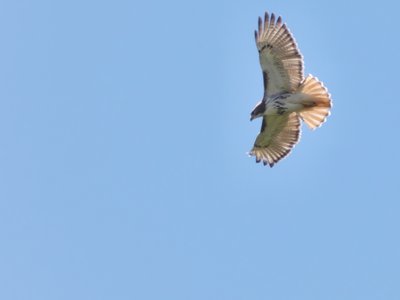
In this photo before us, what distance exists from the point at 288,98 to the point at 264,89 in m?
0.56

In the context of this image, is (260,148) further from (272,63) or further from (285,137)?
(272,63)

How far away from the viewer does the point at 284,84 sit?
25.4 meters

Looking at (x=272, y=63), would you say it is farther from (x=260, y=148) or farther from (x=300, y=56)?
(x=260, y=148)

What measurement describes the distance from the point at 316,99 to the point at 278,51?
4.37 ft

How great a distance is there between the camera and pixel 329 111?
25.8 metres

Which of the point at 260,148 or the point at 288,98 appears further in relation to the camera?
the point at 260,148

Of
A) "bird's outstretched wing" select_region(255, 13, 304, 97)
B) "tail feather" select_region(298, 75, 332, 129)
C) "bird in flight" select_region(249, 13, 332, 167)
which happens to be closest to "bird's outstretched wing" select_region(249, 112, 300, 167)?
"bird in flight" select_region(249, 13, 332, 167)

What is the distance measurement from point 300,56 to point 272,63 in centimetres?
62

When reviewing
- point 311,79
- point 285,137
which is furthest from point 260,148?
point 311,79

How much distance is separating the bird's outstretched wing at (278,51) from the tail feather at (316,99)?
0.23 m

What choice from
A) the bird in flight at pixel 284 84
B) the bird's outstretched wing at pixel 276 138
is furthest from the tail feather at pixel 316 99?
the bird's outstretched wing at pixel 276 138

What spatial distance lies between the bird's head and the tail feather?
0.86 metres

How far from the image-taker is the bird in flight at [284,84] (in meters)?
25.0

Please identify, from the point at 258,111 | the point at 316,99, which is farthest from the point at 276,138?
the point at 316,99
